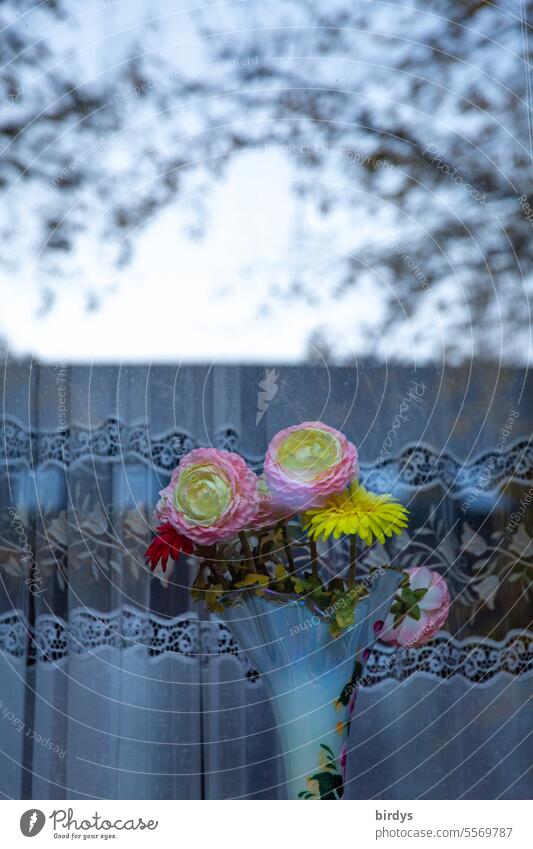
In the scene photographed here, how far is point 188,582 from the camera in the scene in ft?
3.13

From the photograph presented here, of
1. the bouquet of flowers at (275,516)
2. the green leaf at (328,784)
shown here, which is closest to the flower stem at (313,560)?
the bouquet of flowers at (275,516)

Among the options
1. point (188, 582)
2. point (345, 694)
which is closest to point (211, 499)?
point (345, 694)

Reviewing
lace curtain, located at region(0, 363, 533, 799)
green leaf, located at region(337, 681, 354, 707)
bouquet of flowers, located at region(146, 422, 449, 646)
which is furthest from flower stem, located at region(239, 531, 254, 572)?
lace curtain, located at region(0, 363, 533, 799)

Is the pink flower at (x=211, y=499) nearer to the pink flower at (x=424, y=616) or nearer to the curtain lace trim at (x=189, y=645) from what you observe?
the pink flower at (x=424, y=616)

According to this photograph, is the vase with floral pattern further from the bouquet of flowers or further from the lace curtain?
the lace curtain

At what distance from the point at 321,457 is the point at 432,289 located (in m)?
0.36

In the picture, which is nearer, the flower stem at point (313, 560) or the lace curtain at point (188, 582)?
the flower stem at point (313, 560)

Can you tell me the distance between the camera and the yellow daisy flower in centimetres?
66

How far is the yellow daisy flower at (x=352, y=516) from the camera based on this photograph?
25.8 inches

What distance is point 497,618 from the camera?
967 mm

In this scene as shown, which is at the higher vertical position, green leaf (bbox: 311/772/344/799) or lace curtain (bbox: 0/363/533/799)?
lace curtain (bbox: 0/363/533/799)

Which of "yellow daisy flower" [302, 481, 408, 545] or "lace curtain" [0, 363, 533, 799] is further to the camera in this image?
"lace curtain" [0, 363, 533, 799]

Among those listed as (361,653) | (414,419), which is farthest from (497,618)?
(361,653)
